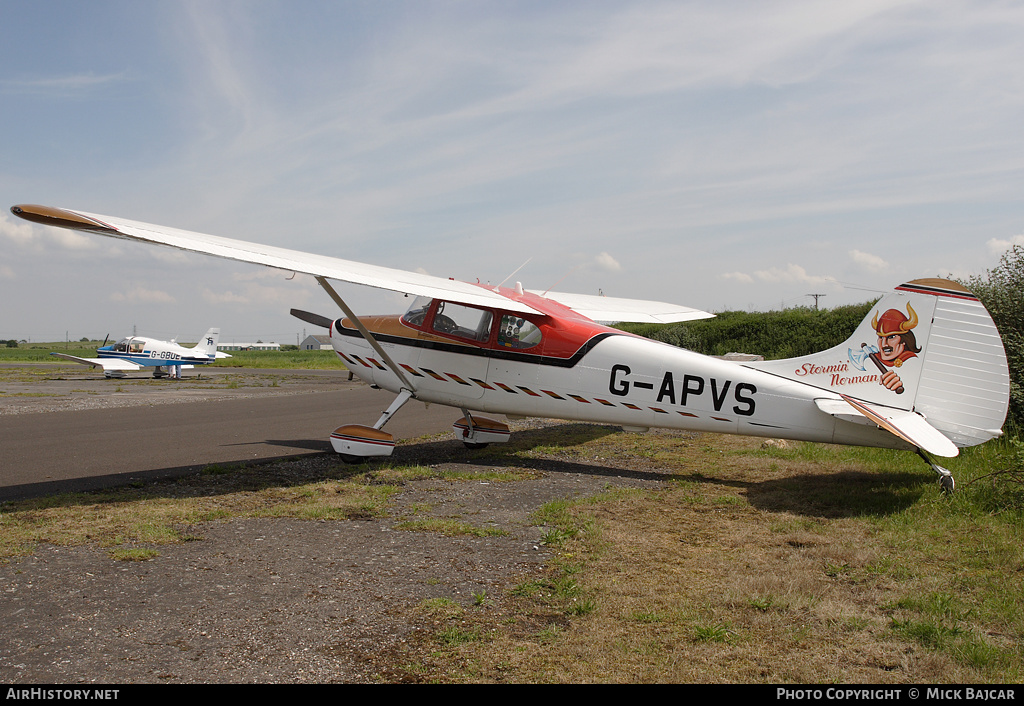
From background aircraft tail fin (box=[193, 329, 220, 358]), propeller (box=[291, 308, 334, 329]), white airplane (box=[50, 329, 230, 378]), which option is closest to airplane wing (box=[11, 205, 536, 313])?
propeller (box=[291, 308, 334, 329])

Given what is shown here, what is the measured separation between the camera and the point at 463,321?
895 cm

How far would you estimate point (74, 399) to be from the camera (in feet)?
61.9

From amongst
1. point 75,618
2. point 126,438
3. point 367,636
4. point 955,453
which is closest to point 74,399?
point 126,438

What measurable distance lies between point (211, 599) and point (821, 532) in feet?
15.2

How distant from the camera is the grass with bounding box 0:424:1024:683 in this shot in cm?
309

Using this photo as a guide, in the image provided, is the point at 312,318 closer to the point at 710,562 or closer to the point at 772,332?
the point at 710,562

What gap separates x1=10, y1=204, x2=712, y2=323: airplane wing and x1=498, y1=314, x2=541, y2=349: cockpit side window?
231 millimetres

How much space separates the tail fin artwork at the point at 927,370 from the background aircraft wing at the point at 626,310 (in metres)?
4.59

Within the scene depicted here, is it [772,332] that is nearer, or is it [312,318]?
[312,318]

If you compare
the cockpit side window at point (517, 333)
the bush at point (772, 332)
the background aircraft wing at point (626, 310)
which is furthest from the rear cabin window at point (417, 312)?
the bush at point (772, 332)

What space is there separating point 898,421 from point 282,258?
21.9ft

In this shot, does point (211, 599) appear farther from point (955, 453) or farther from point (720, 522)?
point (955, 453)

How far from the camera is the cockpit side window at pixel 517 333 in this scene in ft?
27.9

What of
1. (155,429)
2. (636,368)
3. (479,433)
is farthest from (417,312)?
(155,429)
